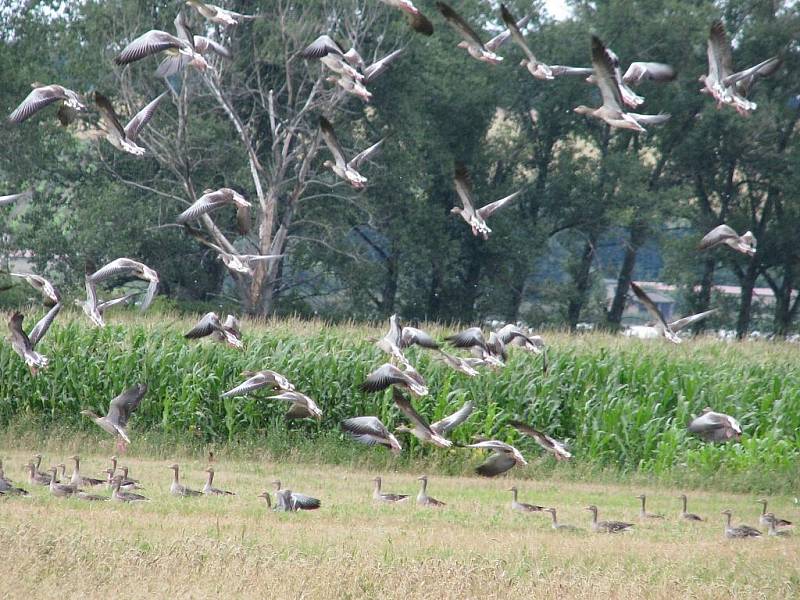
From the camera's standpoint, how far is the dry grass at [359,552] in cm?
1008

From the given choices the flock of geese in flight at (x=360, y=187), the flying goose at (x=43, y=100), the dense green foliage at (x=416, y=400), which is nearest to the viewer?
the flock of geese in flight at (x=360, y=187)

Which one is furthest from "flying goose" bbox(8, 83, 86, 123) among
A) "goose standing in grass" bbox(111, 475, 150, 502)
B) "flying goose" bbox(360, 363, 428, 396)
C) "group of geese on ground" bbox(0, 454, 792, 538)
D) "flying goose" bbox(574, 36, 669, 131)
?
"flying goose" bbox(574, 36, 669, 131)

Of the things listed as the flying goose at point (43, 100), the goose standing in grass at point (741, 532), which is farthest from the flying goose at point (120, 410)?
the goose standing in grass at point (741, 532)

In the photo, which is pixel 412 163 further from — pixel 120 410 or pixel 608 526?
pixel 608 526

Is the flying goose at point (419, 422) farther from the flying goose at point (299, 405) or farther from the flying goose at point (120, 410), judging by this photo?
the flying goose at point (120, 410)

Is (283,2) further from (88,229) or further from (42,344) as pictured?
(42,344)

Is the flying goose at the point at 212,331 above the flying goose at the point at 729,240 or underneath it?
underneath

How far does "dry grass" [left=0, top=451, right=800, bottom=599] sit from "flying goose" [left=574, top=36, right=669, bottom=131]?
4.65 metres

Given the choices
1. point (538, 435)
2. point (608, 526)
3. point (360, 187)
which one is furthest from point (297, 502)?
point (360, 187)

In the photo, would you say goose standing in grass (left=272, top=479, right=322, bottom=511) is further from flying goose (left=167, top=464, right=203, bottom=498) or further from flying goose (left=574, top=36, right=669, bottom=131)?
flying goose (left=574, top=36, right=669, bottom=131)

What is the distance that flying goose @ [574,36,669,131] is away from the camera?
1402cm

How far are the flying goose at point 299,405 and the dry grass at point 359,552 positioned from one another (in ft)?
3.51

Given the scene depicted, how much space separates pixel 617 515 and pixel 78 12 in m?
36.4

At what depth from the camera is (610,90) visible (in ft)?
48.7
